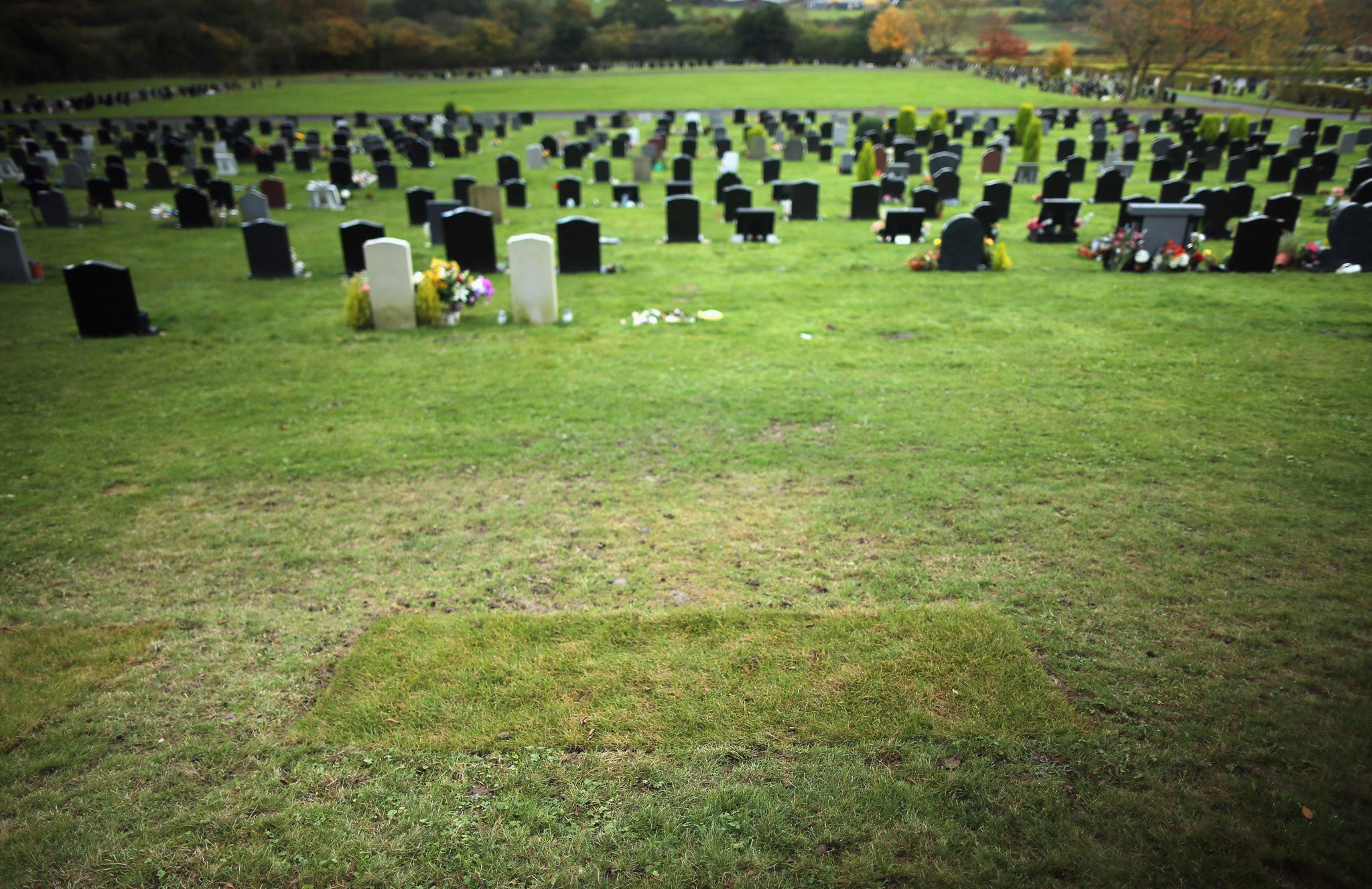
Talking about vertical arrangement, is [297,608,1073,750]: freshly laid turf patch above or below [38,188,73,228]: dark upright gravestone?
below

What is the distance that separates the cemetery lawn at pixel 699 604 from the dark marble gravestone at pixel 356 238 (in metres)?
3.78

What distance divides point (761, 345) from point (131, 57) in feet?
303

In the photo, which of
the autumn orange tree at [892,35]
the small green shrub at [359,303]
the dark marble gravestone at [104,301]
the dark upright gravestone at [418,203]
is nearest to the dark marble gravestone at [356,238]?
the small green shrub at [359,303]

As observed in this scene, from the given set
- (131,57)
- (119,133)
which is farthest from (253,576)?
(131,57)

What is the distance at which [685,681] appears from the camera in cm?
445

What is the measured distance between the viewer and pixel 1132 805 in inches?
140

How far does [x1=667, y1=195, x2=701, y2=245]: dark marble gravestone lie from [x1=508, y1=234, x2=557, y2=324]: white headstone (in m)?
6.00

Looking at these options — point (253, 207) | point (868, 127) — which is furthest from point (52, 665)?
point (868, 127)

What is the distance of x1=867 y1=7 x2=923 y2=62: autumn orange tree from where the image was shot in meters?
92.8

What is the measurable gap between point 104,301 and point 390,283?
3.94 metres

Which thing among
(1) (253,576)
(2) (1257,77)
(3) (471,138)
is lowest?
(1) (253,576)

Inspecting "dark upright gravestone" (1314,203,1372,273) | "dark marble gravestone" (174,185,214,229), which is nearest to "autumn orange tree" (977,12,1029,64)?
"dark upright gravestone" (1314,203,1372,273)

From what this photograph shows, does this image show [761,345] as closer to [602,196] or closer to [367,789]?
[367,789]

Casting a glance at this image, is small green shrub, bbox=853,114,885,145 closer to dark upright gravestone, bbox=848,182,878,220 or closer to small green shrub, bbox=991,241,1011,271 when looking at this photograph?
dark upright gravestone, bbox=848,182,878,220
